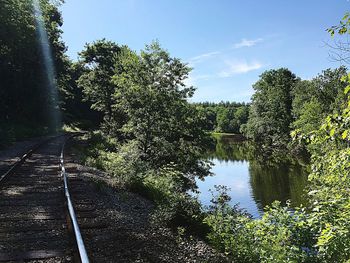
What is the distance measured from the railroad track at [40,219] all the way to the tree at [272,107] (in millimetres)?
60439

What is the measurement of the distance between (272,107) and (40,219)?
231 ft

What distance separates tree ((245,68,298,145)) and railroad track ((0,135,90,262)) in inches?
2379

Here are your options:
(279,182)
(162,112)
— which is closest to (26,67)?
(162,112)

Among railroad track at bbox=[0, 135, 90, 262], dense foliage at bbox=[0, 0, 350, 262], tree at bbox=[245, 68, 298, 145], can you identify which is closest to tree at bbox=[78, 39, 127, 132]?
dense foliage at bbox=[0, 0, 350, 262]

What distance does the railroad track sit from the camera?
505cm

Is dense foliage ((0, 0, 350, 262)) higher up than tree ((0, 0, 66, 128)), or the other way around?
tree ((0, 0, 66, 128))

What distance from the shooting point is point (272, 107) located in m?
72.8

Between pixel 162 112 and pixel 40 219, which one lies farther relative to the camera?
pixel 162 112

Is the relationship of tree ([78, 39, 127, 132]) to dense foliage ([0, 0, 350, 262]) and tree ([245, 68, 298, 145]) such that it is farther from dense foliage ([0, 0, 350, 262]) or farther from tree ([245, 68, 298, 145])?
tree ([245, 68, 298, 145])

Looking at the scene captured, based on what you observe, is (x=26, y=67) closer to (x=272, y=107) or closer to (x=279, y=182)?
(x=279, y=182)

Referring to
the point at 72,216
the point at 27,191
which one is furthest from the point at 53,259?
the point at 27,191

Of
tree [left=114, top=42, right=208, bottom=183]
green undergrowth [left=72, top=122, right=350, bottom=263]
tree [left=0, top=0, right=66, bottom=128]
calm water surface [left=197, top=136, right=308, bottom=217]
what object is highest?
tree [left=0, top=0, right=66, bottom=128]

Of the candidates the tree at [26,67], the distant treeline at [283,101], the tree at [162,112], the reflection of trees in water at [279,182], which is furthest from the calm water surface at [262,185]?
the tree at [26,67]

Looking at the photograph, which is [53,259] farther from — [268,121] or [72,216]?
[268,121]
